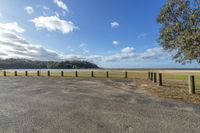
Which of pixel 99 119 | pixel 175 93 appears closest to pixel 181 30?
pixel 175 93

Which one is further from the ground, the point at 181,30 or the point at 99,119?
the point at 181,30

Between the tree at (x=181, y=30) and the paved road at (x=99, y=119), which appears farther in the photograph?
the tree at (x=181, y=30)

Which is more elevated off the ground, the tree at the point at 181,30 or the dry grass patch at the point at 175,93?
the tree at the point at 181,30

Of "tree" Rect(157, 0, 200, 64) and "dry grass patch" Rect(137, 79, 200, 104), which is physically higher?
"tree" Rect(157, 0, 200, 64)

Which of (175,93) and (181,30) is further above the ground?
(181,30)

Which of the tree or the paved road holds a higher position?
the tree

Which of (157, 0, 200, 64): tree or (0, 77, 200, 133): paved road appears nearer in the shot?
(0, 77, 200, 133): paved road

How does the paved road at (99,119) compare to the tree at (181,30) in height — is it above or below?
below

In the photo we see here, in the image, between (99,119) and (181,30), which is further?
(181,30)

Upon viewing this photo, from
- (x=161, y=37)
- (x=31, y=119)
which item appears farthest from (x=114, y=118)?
(x=161, y=37)

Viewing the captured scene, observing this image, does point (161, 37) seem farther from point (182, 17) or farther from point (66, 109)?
point (66, 109)

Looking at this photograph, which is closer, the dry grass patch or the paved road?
the paved road

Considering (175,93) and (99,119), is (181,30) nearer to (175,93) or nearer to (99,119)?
(175,93)

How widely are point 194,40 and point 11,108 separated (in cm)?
925
